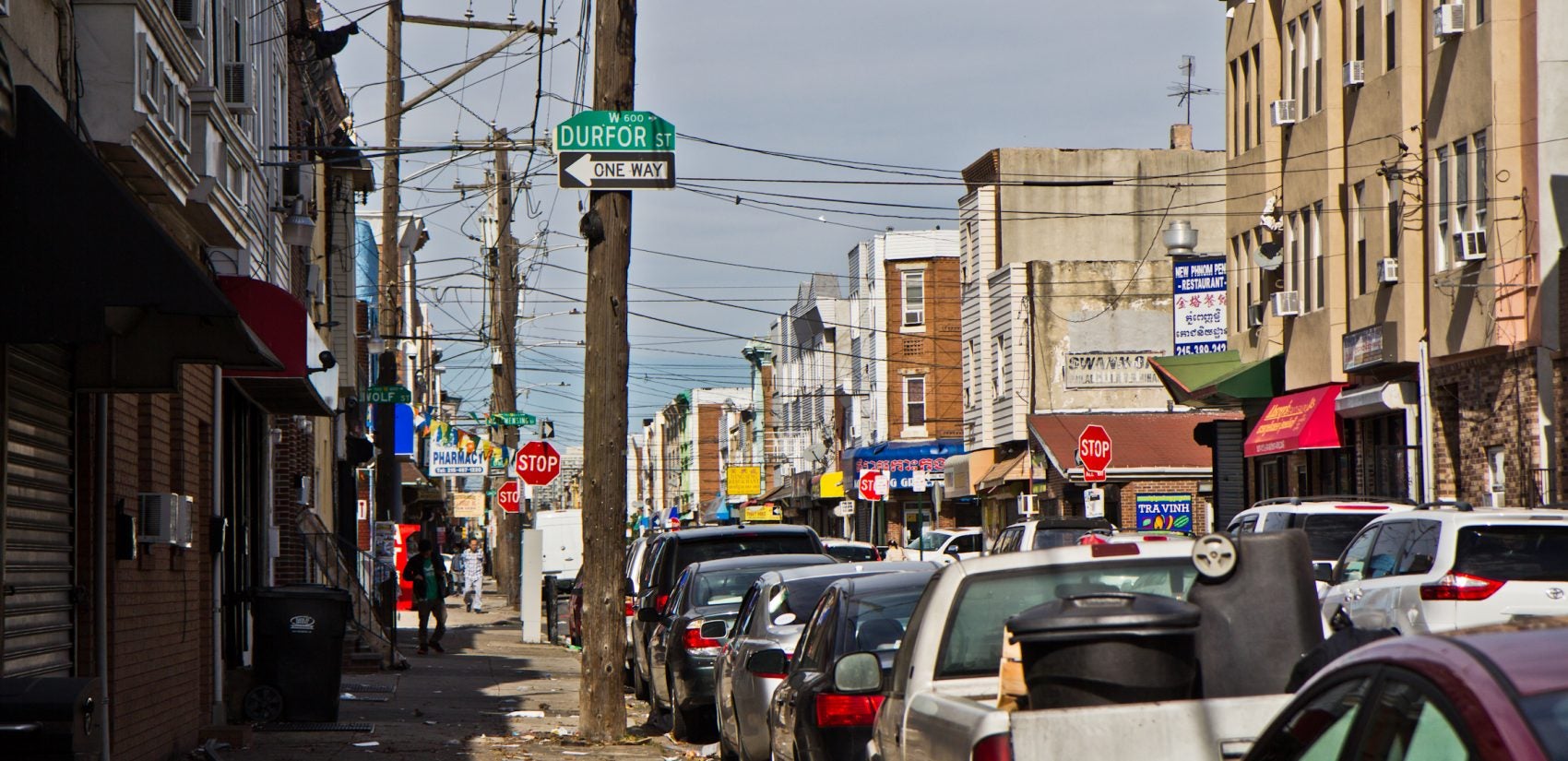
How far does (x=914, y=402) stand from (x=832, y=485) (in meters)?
8.54

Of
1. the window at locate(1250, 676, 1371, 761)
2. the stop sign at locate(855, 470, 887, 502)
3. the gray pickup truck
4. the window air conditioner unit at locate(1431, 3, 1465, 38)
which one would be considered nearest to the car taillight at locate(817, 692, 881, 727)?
the gray pickup truck

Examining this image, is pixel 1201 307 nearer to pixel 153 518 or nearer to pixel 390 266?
pixel 390 266

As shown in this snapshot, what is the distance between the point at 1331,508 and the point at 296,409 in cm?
1078

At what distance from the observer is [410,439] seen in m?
40.8

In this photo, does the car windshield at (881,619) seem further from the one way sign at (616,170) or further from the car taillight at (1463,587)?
the car taillight at (1463,587)

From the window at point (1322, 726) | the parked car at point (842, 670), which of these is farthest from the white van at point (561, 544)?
the window at point (1322, 726)

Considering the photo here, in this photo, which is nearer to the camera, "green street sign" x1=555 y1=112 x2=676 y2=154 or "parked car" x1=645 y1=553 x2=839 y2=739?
"green street sign" x1=555 y1=112 x2=676 y2=154

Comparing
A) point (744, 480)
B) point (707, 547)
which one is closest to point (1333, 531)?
point (707, 547)

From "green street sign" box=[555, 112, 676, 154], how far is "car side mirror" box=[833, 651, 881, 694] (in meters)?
7.44

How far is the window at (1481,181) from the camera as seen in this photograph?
24.8m

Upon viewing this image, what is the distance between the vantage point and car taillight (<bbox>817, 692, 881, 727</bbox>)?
30.6 feet

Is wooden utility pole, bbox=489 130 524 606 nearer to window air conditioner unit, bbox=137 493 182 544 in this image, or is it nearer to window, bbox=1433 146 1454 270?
window, bbox=1433 146 1454 270

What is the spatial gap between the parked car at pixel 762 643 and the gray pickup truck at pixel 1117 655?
12.0ft

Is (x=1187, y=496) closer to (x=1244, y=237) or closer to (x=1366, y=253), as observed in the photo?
(x=1244, y=237)
